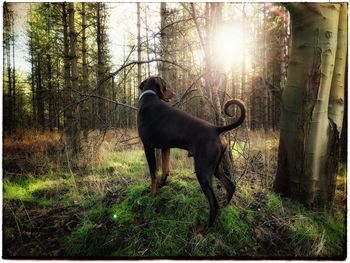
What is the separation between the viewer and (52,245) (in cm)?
346

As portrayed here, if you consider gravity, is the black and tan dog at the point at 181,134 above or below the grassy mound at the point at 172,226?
above

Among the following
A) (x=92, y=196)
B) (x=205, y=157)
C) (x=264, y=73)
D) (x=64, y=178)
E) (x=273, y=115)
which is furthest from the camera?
(x=273, y=115)

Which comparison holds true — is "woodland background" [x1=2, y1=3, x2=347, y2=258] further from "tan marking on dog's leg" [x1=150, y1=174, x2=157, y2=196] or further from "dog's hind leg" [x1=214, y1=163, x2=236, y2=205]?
"dog's hind leg" [x1=214, y1=163, x2=236, y2=205]

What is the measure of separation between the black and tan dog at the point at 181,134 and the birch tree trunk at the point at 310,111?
3.59 feet

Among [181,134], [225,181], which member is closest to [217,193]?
[225,181]

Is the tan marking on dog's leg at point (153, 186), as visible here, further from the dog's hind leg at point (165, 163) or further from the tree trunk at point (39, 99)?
the tree trunk at point (39, 99)

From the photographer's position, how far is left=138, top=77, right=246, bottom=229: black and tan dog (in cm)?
315

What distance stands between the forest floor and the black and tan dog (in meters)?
0.27

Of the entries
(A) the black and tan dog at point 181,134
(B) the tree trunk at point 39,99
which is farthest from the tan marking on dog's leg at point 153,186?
(B) the tree trunk at point 39,99

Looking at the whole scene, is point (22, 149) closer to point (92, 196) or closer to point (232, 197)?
point (92, 196)

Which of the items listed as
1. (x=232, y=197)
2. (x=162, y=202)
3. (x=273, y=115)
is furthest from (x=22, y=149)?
(x=273, y=115)

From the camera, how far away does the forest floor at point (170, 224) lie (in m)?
3.39

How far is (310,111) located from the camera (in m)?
3.85

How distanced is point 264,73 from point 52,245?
22.3 ft
